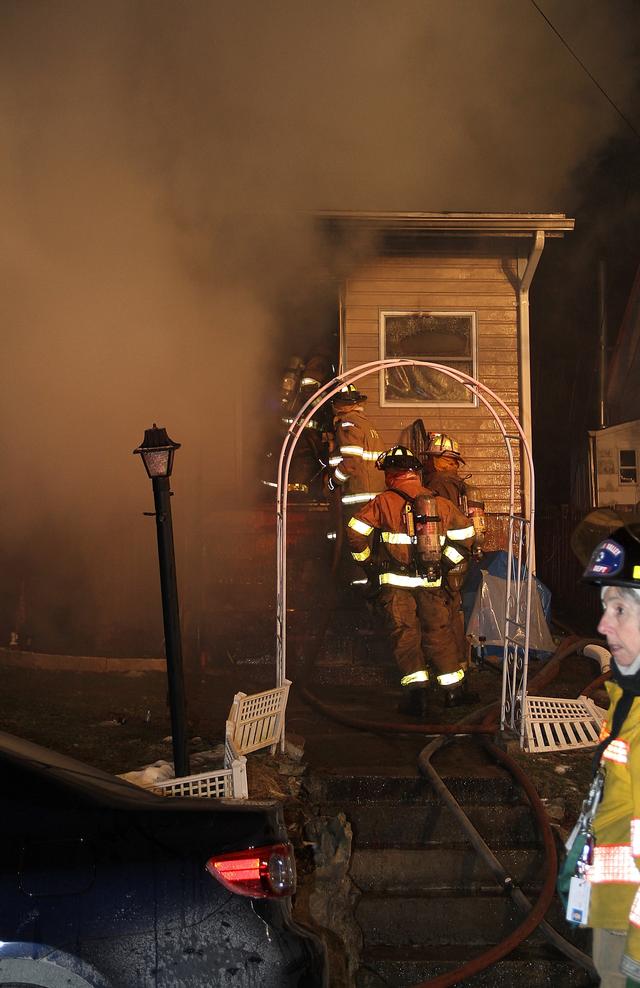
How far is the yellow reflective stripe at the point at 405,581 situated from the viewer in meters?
6.65

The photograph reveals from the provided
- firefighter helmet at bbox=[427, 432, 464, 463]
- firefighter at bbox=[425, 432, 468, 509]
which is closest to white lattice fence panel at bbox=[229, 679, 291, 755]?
firefighter at bbox=[425, 432, 468, 509]

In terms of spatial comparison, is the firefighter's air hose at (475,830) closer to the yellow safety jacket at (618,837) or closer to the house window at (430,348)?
the yellow safety jacket at (618,837)

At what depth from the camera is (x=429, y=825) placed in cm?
475

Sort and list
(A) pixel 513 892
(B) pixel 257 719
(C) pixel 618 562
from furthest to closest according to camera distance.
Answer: (B) pixel 257 719 < (A) pixel 513 892 < (C) pixel 618 562

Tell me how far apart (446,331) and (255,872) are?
7610mm

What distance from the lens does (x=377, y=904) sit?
169 inches

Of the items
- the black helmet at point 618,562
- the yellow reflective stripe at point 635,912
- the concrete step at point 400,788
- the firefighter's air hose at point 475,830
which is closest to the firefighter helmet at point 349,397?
the firefighter's air hose at point 475,830

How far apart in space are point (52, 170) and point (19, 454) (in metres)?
2.75

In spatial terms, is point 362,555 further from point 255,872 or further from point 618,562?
point 618,562

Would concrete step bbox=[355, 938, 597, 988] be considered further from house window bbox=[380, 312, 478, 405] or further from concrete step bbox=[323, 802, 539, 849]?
house window bbox=[380, 312, 478, 405]

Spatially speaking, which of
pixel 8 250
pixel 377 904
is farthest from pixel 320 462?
pixel 377 904

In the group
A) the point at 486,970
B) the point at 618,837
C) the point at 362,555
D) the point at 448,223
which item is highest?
the point at 448,223

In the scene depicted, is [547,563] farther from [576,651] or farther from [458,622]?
[458,622]

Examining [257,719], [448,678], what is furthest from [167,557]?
[448,678]
